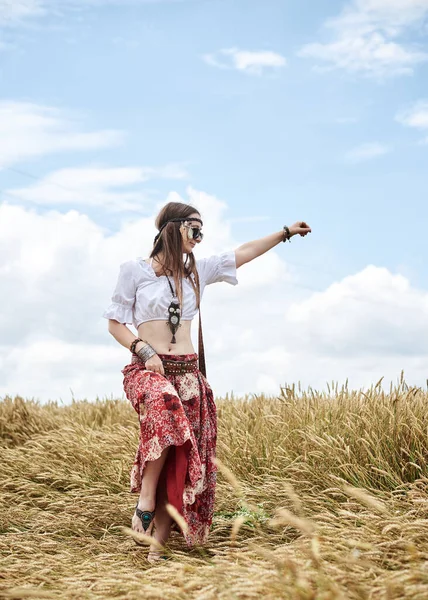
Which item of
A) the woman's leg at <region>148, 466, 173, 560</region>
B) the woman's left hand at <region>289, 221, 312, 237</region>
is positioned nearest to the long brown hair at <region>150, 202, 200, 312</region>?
the woman's left hand at <region>289, 221, 312, 237</region>

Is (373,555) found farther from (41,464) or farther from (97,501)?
(41,464)

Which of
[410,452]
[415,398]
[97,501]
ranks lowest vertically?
[97,501]

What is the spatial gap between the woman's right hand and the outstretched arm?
1.00 meters

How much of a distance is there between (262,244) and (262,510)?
72.2 inches

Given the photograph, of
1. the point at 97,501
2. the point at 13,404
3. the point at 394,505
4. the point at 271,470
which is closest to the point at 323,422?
the point at 271,470

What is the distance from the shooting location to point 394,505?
15.6ft

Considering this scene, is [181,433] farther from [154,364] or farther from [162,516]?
[162,516]

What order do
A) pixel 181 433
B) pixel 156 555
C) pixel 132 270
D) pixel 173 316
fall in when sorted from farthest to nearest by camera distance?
pixel 132 270 < pixel 173 316 < pixel 156 555 < pixel 181 433

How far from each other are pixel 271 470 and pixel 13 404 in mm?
5606

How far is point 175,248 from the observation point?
4.79 m

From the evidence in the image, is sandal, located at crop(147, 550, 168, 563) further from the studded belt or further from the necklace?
the necklace

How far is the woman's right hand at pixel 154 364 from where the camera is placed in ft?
14.5

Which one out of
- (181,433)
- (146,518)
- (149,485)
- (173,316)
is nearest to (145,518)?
(146,518)

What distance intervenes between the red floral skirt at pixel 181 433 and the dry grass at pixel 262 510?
19 centimetres
